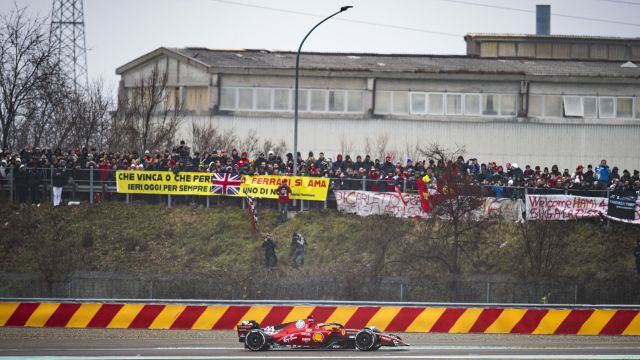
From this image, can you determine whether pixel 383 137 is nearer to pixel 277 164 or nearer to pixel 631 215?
pixel 277 164

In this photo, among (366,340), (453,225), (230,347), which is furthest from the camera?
(453,225)

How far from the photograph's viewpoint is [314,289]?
3022 cm

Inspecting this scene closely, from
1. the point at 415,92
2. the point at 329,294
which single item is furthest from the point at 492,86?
the point at 329,294

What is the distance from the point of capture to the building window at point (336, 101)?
173 ft

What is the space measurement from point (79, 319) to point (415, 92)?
97.0ft

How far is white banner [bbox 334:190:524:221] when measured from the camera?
38.0 m

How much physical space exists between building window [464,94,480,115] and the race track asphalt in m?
26.4

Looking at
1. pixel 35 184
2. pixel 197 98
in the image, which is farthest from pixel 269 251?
pixel 197 98

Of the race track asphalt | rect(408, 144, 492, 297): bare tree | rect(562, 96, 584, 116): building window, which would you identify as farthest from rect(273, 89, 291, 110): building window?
the race track asphalt

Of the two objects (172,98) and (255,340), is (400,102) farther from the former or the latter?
(255,340)

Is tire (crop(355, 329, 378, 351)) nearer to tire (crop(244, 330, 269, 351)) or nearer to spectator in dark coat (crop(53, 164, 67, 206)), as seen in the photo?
tire (crop(244, 330, 269, 351))

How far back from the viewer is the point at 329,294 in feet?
100

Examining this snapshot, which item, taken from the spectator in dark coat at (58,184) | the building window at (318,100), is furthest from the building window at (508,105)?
the spectator in dark coat at (58,184)

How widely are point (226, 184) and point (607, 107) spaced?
22542 millimetres
